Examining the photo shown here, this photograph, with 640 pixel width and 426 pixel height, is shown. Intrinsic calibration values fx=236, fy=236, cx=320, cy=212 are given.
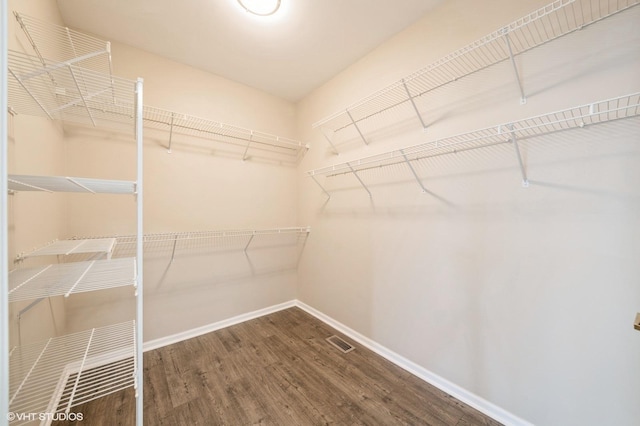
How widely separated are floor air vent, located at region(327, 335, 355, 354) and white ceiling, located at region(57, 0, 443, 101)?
267cm

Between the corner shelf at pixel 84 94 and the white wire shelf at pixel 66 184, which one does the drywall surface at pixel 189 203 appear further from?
the white wire shelf at pixel 66 184

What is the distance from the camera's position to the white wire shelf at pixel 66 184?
0.80 m

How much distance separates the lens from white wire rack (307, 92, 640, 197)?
3.32 ft

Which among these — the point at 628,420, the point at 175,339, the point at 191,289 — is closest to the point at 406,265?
the point at 628,420

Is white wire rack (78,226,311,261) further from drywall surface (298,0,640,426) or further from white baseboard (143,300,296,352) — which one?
drywall surface (298,0,640,426)

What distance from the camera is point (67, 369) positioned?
1.70 m

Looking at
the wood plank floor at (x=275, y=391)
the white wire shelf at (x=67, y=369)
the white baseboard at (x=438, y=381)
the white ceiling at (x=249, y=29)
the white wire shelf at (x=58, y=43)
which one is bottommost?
the wood plank floor at (x=275, y=391)

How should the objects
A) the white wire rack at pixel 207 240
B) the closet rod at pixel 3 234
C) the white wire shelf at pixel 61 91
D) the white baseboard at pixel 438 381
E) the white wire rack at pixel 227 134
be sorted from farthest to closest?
the white wire rack at pixel 227 134
the white wire rack at pixel 207 240
the white baseboard at pixel 438 381
the white wire shelf at pixel 61 91
the closet rod at pixel 3 234

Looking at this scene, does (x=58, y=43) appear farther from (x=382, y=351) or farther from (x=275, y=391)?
(x=382, y=351)

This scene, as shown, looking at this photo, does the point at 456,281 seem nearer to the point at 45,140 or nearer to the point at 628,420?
the point at 628,420

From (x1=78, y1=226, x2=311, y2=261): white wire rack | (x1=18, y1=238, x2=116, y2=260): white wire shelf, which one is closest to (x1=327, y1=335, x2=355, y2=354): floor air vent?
(x1=78, y1=226, x2=311, y2=261): white wire rack

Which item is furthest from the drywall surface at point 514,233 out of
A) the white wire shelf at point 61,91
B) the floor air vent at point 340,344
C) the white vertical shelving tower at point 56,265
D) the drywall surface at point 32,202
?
the drywall surface at point 32,202

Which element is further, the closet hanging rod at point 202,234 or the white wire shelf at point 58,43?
the closet hanging rod at point 202,234

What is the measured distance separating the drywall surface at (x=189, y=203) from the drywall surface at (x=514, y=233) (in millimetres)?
1273
